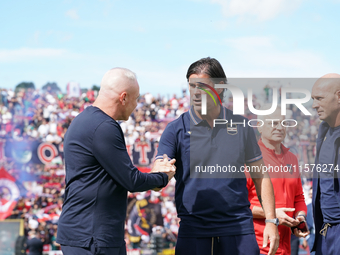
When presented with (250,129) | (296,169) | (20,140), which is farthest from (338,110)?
(20,140)

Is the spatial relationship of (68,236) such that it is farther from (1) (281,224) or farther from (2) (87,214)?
(1) (281,224)

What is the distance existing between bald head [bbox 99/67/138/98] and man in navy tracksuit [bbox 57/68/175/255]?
138mm

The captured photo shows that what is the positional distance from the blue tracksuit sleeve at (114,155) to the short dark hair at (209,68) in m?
0.81

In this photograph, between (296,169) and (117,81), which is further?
(296,169)

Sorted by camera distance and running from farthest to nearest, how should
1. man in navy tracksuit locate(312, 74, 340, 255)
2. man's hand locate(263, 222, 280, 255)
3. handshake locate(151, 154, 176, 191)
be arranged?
man in navy tracksuit locate(312, 74, 340, 255), man's hand locate(263, 222, 280, 255), handshake locate(151, 154, 176, 191)

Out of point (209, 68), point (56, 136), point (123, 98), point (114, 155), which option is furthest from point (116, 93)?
point (56, 136)

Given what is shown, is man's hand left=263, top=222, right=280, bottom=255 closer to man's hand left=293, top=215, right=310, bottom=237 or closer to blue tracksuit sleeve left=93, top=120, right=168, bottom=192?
man's hand left=293, top=215, right=310, bottom=237

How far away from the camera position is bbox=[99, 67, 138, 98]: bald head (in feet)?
8.25

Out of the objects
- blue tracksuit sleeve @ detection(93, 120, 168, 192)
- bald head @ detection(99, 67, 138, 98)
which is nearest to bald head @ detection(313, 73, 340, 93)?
bald head @ detection(99, 67, 138, 98)

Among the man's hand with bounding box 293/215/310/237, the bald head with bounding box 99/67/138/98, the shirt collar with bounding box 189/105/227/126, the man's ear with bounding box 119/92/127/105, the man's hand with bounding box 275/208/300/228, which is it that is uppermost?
the bald head with bounding box 99/67/138/98

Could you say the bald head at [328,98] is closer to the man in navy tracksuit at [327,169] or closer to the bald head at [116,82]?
the man in navy tracksuit at [327,169]

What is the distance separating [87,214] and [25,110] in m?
14.7

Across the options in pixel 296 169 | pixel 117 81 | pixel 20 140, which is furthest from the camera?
pixel 20 140

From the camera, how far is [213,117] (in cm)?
293
